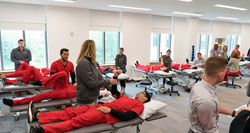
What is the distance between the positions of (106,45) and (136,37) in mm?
1205

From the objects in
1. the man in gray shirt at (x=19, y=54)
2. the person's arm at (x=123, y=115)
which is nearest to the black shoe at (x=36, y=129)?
the person's arm at (x=123, y=115)

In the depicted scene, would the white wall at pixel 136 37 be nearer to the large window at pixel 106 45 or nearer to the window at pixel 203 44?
the large window at pixel 106 45

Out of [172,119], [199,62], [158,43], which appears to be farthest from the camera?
[158,43]

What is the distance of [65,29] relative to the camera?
555 cm

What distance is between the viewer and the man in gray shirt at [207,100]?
117cm

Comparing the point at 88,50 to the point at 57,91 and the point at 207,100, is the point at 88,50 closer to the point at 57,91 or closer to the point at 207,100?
the point at 207,100

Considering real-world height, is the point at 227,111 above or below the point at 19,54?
below

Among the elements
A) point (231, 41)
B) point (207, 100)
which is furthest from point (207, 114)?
point (231, 41)

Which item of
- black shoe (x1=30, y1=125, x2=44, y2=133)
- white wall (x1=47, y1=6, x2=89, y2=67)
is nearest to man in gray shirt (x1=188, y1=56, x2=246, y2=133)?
black shoe (x1=30, y1=125, x2=44, y2=133)

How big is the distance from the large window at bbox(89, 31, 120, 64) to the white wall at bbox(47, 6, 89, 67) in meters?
0.69

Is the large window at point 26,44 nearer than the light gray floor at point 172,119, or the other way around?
the light gray floor at point 172,119

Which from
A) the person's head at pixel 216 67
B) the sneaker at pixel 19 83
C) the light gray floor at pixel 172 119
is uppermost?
the person's head at pixel 216 67

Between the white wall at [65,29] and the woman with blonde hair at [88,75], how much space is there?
3.78 meters

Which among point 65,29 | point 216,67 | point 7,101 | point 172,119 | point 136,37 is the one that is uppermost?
point 65,29
